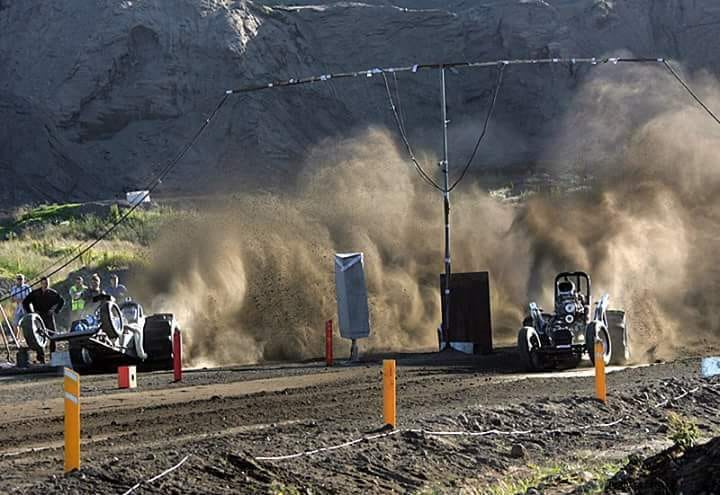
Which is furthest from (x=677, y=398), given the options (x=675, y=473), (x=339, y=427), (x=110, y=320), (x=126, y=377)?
(x=110, y=320)

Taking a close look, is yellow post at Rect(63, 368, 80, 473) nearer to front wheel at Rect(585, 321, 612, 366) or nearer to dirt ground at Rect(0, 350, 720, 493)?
dirt ground at Rect(0, 350, 720, 493)

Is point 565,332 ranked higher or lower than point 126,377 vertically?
higher

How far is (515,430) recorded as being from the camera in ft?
52.4

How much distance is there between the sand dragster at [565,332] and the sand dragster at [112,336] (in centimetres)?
676

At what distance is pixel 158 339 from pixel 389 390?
1132cm

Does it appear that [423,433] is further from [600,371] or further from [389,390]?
[600,371]

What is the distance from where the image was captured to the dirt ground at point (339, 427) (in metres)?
12.3

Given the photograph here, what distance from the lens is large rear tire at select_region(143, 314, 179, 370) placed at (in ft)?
82.6

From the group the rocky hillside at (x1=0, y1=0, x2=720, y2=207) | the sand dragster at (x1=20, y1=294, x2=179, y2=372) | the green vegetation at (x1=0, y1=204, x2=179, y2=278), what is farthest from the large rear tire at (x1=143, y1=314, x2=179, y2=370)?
the rocky hillside at (x1=0, y1=0, x2=720, y2=207)

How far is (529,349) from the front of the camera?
78.7ft

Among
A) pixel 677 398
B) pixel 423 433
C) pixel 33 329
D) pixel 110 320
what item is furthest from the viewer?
pixel 33 329

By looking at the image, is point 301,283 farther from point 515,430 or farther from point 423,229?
point 515,430

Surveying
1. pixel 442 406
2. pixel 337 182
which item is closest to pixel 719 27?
pixel 337 182

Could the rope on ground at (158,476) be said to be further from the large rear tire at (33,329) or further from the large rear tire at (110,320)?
the large rear tire at (33,329)
